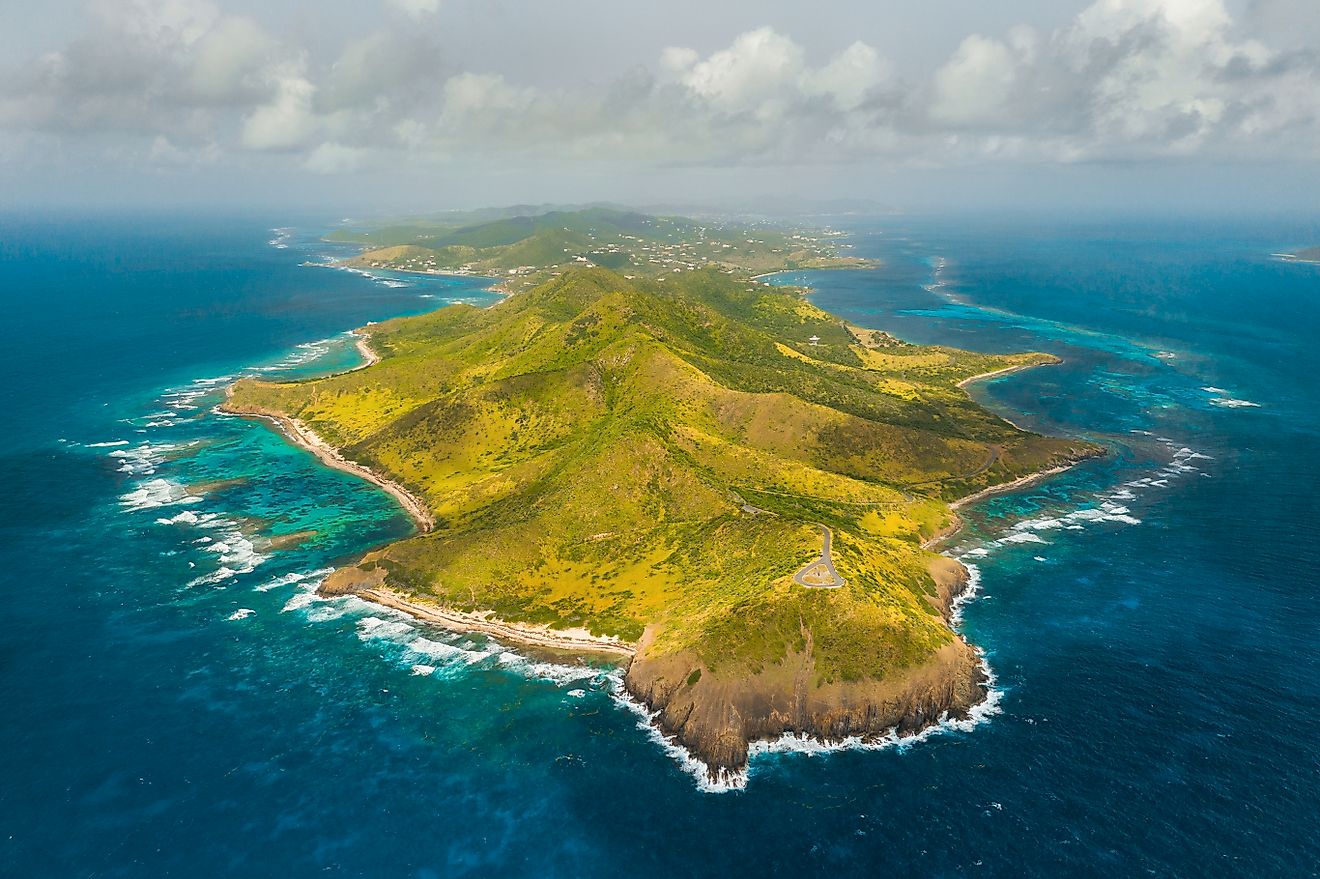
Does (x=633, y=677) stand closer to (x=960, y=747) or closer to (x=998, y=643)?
(x=960, y=747)

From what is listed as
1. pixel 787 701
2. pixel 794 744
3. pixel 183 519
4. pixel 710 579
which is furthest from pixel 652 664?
pixel 183 519

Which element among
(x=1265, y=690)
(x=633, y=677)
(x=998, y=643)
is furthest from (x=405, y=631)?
(x=1265, y=690)

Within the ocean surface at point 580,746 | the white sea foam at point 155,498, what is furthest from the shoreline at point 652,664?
the white sea foam at point 155,498

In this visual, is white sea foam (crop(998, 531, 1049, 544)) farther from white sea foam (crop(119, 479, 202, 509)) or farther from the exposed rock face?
white sea foam (crop(119, 479, 202, 509))

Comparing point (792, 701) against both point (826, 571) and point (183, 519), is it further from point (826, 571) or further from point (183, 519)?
point (183, 519)

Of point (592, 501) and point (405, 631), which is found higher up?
point (592, 501)

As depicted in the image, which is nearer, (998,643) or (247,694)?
(247,694)

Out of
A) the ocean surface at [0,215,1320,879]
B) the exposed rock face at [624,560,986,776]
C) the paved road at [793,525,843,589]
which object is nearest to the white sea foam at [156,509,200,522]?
the ocean surface at [0,215,1320,879]
